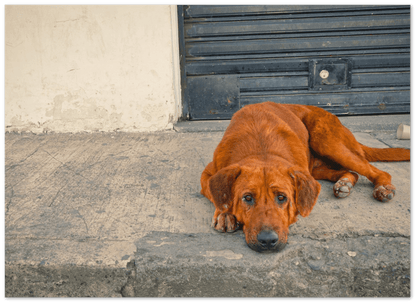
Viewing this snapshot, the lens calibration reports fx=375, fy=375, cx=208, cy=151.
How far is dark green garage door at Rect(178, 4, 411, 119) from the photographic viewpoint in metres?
5.67

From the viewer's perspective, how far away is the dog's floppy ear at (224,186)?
2701mm

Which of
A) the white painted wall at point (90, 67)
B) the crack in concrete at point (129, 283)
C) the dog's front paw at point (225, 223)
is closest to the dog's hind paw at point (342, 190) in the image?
the dog's front paw at point (225, 223)

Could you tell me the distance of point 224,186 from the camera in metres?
2.70

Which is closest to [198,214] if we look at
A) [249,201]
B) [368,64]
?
[249,201]

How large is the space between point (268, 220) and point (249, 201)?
0.71ft

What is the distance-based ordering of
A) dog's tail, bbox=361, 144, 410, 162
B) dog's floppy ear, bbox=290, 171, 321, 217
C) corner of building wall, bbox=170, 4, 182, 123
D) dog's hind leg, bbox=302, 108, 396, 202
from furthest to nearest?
corner of building wall, bbox=170, 4, 182, 123 < dog's tail, bbox=361, 144, 410, 162 < dog's hind leg, bbox=302, 108, 396, 202 < dog's floppy ear, bbox=290, 171, 321, 217

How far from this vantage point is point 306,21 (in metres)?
5.70

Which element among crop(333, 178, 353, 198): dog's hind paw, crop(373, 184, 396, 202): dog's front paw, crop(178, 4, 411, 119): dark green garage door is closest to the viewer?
crop(373, 184, 396, 202): dog's front paw

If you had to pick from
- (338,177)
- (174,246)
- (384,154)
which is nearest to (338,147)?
(338,177)

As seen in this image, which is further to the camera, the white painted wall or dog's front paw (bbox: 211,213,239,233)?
the white painted wall

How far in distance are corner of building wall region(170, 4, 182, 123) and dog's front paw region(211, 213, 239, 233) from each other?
3.14 meters

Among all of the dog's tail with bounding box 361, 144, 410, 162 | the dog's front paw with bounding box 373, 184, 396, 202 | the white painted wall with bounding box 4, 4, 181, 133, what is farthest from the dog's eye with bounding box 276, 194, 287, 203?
the white painted wall with bounding box 4, 4, 181, 133

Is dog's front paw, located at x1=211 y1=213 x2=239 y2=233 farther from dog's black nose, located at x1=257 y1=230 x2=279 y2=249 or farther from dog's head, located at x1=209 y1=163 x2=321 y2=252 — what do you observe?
dog's black nose, located at x1=257 y1=230 x2=279 y2=249

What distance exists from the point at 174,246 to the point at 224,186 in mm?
548
